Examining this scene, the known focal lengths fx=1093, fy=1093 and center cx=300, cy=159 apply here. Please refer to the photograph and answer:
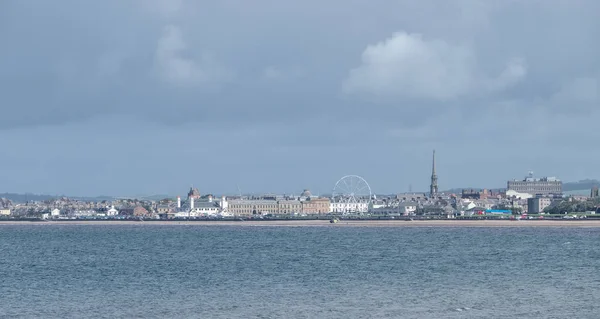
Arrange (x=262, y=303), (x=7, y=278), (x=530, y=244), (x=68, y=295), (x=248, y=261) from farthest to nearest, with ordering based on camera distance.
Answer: (x=530, y=244), (x=248, y=261), (x=7, y=278), (x=68, y=295), (x=262, y=303)

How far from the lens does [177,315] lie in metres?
38.2

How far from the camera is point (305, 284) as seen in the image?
49.2 metres

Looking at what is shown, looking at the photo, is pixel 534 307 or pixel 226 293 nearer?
pixel 534 307

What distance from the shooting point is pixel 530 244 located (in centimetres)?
8875

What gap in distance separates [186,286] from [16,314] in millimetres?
10767

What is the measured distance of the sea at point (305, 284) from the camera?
39344 millimetres

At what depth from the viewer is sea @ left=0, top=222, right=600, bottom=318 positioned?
3934 centimetres

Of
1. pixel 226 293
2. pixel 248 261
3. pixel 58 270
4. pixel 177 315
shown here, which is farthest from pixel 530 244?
pixel 177 315

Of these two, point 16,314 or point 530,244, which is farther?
point 530,244

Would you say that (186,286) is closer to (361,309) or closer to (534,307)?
(361,309)

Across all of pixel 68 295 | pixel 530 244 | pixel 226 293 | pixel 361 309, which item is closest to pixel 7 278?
pixel 68 295

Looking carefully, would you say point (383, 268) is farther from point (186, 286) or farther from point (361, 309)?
point (361, 309)

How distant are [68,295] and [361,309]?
12.9 m

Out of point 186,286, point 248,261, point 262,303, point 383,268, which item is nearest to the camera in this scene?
point 262,303
